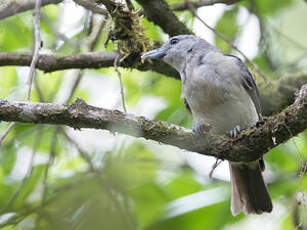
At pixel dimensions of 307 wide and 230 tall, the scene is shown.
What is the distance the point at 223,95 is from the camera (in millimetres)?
4113

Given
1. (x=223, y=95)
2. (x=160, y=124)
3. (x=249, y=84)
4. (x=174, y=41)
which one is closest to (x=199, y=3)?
(x=174, y=41)

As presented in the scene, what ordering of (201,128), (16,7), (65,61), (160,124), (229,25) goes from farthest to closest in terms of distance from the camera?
(229,25)
(65,61)
(16,7)
(201,128)
(160,124)

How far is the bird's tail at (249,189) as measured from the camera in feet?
15.5

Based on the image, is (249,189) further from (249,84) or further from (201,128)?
(201,128)

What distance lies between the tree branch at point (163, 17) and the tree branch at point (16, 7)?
899 mm

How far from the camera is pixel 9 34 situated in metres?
5.31

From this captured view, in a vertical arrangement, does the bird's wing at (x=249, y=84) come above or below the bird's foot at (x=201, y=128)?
below

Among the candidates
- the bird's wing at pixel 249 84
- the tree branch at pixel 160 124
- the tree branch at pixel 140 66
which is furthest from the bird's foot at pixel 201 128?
the tree branch at pixel 140 66

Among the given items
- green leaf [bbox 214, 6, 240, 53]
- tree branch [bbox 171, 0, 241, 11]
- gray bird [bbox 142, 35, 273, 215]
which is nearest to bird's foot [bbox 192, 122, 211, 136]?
gray bird [bbox 142, 35, 273, 215]

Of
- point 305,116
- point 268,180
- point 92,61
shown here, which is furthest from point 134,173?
point 268,180

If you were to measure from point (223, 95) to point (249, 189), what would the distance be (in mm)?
1231

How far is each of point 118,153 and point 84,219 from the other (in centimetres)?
112

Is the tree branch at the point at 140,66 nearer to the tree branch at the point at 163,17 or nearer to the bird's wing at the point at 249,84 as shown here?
the tree branch at the point at 163,17

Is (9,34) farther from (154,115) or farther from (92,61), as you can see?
(154,115)
